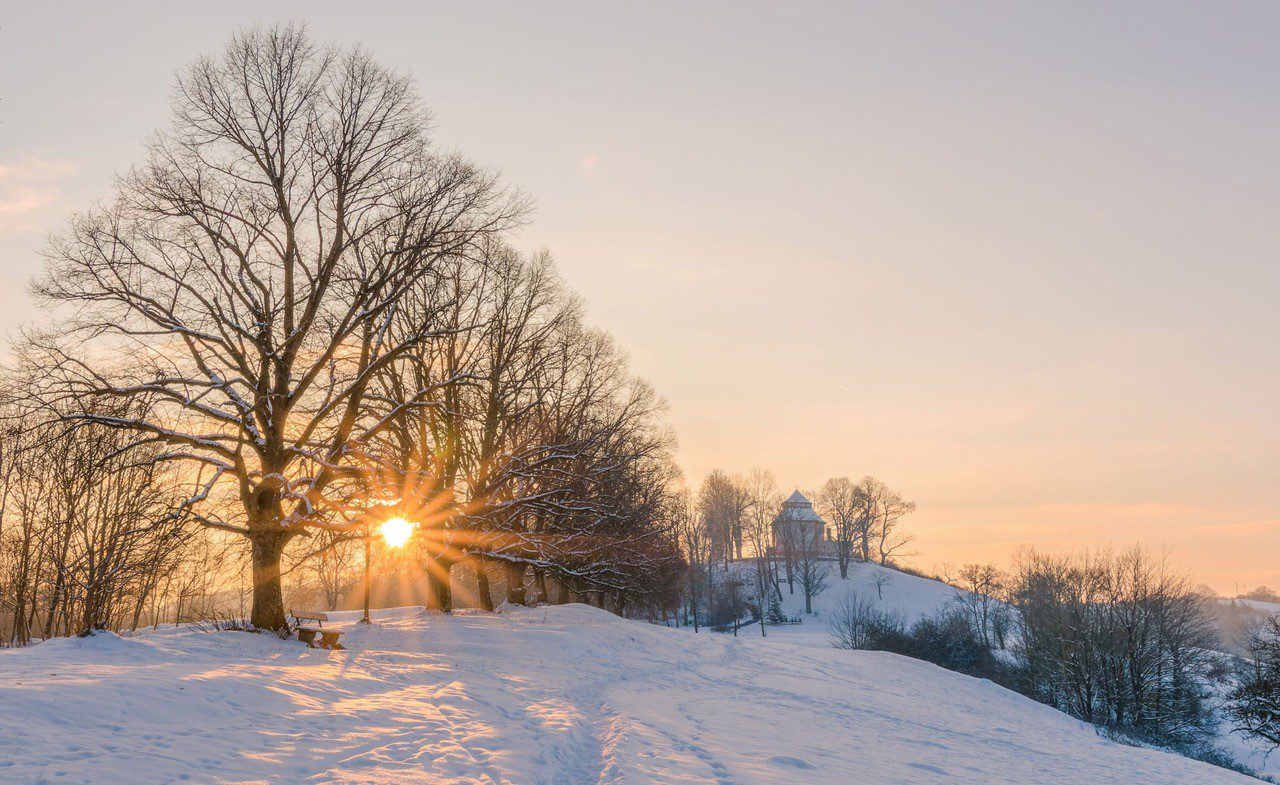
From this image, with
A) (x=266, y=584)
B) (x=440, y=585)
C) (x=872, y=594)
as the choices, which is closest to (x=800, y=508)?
(x=872, y=594)

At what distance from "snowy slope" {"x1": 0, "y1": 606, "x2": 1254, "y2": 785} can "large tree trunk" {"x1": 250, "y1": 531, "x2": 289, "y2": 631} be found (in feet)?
3.25

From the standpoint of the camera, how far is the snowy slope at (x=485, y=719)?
7523 millimetres

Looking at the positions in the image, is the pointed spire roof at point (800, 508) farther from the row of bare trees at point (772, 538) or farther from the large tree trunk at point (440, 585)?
the large tree trunk at point (440, 585)

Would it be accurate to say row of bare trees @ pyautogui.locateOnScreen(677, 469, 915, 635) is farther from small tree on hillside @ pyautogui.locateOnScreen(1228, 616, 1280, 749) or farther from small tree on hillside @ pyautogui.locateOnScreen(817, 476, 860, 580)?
small tree on hillside @ pyautogui.locateOnScreen(1228, 616, 1280, 749)

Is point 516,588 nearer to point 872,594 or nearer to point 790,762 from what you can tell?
point 790,762

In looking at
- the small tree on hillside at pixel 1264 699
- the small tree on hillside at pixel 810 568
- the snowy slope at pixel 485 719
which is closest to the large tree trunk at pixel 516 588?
the snowy slope at pixel 485 719

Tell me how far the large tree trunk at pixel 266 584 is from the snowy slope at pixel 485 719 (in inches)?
39.0

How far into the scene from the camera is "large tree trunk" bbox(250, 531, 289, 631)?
657 inches

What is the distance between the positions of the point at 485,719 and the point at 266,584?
824cm

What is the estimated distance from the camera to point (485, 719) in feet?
37.3

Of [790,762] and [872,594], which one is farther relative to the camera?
[872,594]

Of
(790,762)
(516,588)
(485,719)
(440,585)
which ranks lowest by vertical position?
(790,762)

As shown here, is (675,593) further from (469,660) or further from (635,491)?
(469,660)

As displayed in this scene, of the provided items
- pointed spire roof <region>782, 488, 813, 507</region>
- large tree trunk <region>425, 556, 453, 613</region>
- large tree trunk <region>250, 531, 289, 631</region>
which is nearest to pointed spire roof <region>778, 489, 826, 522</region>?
pointed spire roof <region>782, 488, 813, 507</region>
